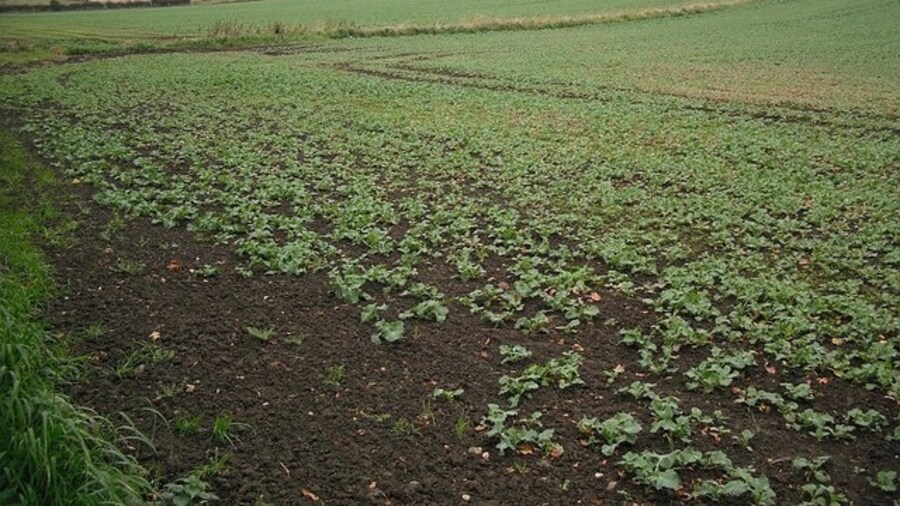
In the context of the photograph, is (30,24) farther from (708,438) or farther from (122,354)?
(708,438)

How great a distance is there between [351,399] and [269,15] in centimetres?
6135

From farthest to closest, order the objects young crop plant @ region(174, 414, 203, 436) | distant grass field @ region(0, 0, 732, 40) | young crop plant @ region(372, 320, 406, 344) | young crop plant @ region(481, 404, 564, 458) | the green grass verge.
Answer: distant grass field @ region(0, 0, 732, 40), young crop plant @ region(372, 320, 406, 344), young crop plant @ region(174, 414, 203, 436), young crop plant @ region(481, 404, 564, 458), the green grass verge

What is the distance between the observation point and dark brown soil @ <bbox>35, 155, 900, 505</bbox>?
5125 mm

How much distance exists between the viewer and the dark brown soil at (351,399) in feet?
16.8

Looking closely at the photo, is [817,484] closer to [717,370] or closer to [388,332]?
[717,370]

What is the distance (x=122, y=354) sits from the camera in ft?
22.1

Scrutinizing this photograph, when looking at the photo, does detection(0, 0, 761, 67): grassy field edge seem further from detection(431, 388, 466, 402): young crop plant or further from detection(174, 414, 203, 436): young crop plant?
detection(431, 388, 466, 402): young crop plant

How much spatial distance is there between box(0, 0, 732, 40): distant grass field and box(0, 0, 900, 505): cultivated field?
102 ft

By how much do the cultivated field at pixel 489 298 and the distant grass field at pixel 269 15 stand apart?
31137mm

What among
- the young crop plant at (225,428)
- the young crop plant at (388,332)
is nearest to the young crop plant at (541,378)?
the young crop plant at (388,332)

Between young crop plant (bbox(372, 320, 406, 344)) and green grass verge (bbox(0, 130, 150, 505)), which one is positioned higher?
green grass verge (bbox(0, 130, 150, 505))

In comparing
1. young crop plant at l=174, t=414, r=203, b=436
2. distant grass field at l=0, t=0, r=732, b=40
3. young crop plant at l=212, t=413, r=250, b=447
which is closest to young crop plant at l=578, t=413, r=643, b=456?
young crop plant at l=212, t=413, r=250, b=447

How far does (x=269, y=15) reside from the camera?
6059 cm

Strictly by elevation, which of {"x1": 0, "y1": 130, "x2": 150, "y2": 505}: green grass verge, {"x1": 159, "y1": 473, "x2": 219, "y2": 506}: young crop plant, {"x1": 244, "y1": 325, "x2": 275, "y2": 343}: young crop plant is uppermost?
{"x1": 0, "y1": 130, "x2": 150, "y2": 505}: green grass verge
